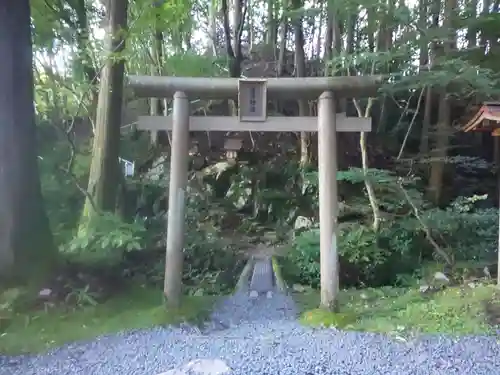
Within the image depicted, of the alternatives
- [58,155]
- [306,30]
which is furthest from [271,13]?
[58,155]

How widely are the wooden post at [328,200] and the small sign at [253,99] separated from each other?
669 mm

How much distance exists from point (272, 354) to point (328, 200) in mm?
1839

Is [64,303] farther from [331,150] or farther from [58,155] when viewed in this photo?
[58,155]

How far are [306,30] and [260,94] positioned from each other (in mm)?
8517

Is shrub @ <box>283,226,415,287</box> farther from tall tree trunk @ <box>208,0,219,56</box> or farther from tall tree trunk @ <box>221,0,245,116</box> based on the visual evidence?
tall tree trunk @ <box>208,0,219,56</box>

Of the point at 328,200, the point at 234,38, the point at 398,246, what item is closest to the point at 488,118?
the point at 328,200

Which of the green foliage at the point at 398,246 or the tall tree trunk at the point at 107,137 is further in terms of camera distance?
the green foliage at the point at 398,246

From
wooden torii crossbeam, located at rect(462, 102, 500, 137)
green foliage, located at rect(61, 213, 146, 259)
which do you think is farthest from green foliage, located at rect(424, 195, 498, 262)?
green foliage, located at rect(61, 213, 146, 259)

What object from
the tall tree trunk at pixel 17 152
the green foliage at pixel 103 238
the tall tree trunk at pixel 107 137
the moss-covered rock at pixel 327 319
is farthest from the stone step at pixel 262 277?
the tall tree trunk at pixel 17 152

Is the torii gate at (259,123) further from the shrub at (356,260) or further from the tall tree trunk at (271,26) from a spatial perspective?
the tall tree trunk at (271,26)

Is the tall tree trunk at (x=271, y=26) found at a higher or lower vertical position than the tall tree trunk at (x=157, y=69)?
higher

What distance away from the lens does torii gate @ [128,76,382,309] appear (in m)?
4.91

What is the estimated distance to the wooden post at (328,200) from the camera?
4898mm

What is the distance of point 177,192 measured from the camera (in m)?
4.99
